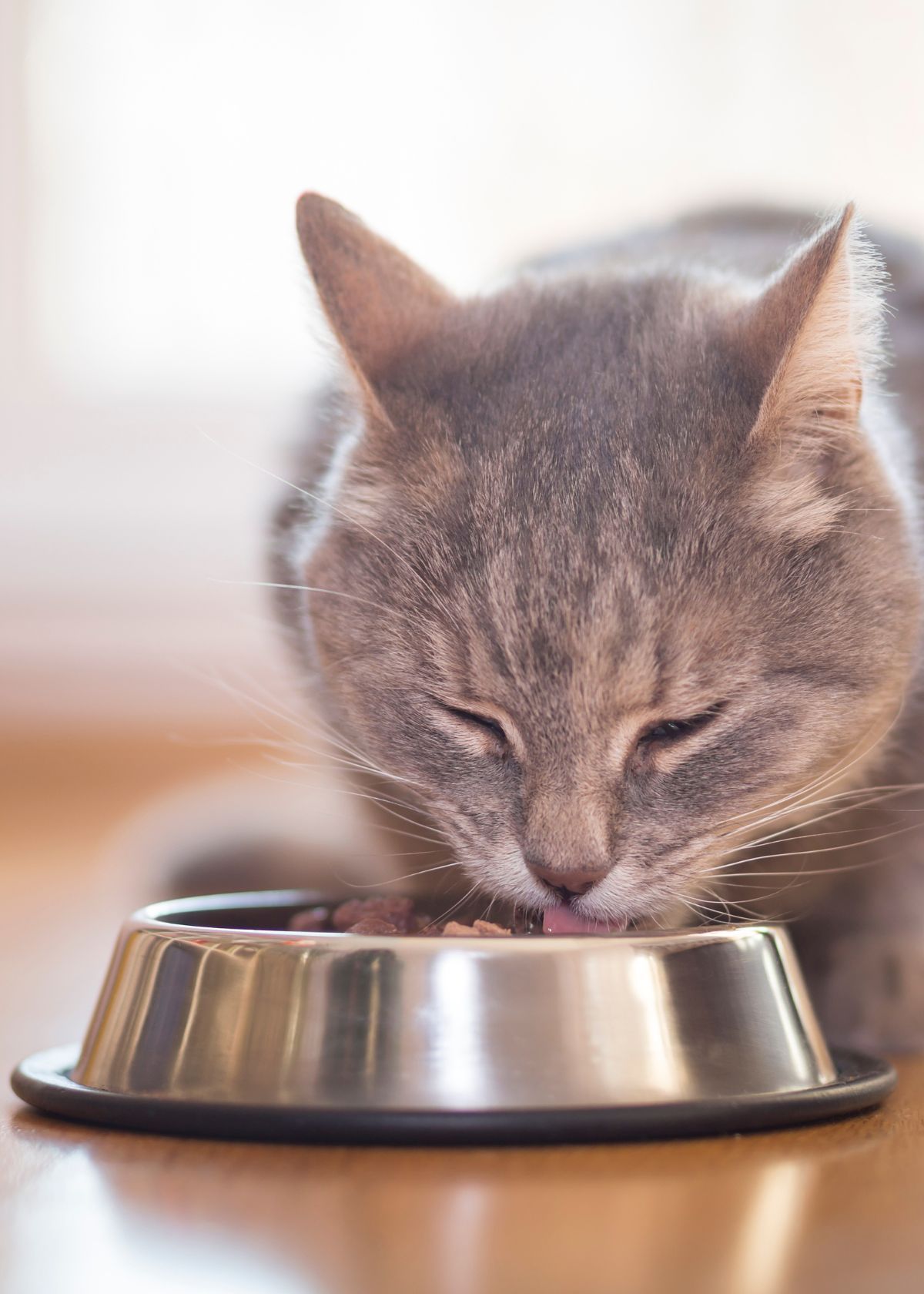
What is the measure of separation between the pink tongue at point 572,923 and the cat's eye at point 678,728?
157 millimetres

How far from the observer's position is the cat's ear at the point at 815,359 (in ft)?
4.06

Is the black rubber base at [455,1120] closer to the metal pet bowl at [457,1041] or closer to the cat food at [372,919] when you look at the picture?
the metal pet bowl at [457,1041]

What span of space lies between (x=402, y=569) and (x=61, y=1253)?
0.69 metres

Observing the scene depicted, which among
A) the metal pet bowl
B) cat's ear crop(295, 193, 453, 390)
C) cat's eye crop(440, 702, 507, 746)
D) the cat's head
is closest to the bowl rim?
the metal pet bowl

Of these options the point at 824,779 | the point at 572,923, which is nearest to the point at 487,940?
the point at 572,923

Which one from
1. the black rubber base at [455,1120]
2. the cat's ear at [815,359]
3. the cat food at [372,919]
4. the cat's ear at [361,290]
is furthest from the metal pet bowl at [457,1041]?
the cat's ear at [361,290]

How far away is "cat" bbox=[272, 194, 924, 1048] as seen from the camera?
1239 millimetres

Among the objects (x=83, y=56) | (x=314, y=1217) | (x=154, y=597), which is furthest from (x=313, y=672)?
(x=83, y=56)

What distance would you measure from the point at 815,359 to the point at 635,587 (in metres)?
0.26

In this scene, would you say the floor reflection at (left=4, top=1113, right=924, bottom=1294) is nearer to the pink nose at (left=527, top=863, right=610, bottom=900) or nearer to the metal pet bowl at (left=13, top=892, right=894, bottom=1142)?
the metal pet bowl at (left=13, top=892, right=894, bottom=1142)

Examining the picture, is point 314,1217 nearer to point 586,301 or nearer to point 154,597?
point 586,301

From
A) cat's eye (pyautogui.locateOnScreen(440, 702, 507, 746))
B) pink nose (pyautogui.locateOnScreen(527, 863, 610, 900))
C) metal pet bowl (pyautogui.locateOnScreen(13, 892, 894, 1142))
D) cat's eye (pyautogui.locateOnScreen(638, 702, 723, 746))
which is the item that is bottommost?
metal pet bowl (pyautogui.locateOnScreen(13, 892, 894, 1142))

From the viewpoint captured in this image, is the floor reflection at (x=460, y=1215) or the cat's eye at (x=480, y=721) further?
the cat's eye at (x=480, y=721)

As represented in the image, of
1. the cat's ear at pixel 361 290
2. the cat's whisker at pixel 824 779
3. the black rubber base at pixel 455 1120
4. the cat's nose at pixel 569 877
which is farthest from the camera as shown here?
the cat's ear at pixel 361 290
